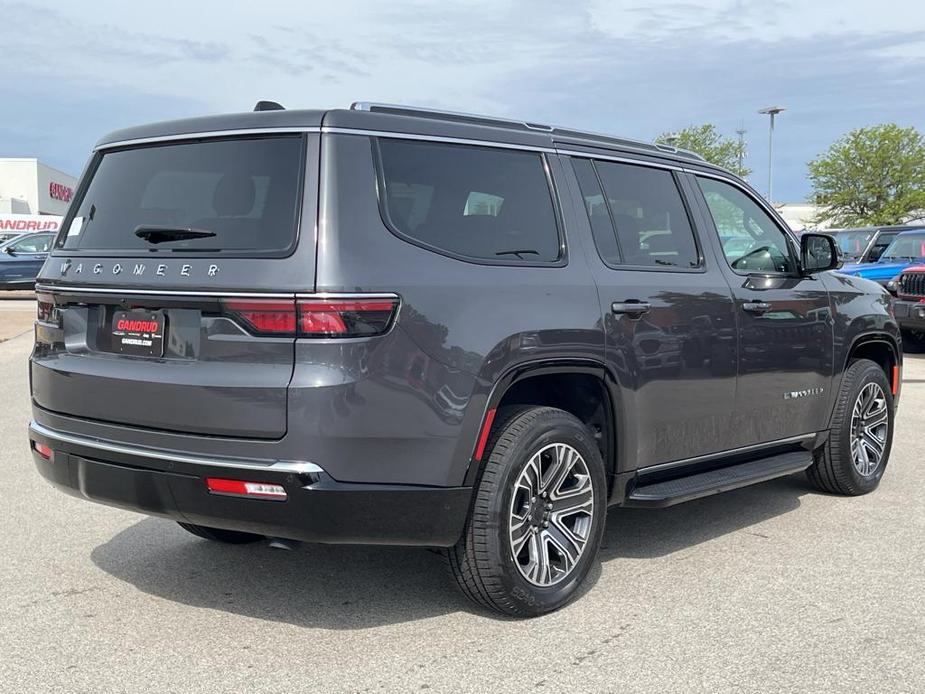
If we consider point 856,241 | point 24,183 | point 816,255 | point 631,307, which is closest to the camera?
point 631,307

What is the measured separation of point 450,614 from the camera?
13.9ft

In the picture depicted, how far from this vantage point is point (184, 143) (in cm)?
408

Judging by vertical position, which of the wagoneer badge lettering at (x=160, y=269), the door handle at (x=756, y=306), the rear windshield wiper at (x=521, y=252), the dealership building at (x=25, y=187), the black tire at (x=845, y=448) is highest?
the dealership building at (x=25, y=187)

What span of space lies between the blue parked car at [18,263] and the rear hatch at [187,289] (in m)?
21.2

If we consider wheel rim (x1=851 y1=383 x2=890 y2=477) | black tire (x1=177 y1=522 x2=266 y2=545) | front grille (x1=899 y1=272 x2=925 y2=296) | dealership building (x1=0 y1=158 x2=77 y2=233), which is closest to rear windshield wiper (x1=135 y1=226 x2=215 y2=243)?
black tire (x1=177 y1=522 x2=266 y2=545)

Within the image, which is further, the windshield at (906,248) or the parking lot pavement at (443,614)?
the windshield at (906,248)

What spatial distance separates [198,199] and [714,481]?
275 cm

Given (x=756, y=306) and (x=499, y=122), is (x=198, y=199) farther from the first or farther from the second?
(x=756, y=306)

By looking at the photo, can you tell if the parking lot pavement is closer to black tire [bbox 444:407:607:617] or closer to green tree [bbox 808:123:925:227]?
black tire [bbox 444:407:607:617]

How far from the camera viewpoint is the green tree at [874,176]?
152 ft

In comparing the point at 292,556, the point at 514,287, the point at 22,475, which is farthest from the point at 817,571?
the point at 22,475

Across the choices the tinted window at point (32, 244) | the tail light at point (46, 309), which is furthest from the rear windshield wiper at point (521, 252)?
the tinted window at point (32, 244)

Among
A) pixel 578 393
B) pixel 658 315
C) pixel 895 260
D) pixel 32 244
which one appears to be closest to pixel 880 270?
pixel 895 260

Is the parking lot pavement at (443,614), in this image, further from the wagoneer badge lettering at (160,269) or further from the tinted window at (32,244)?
the tinted window at (32,244)
